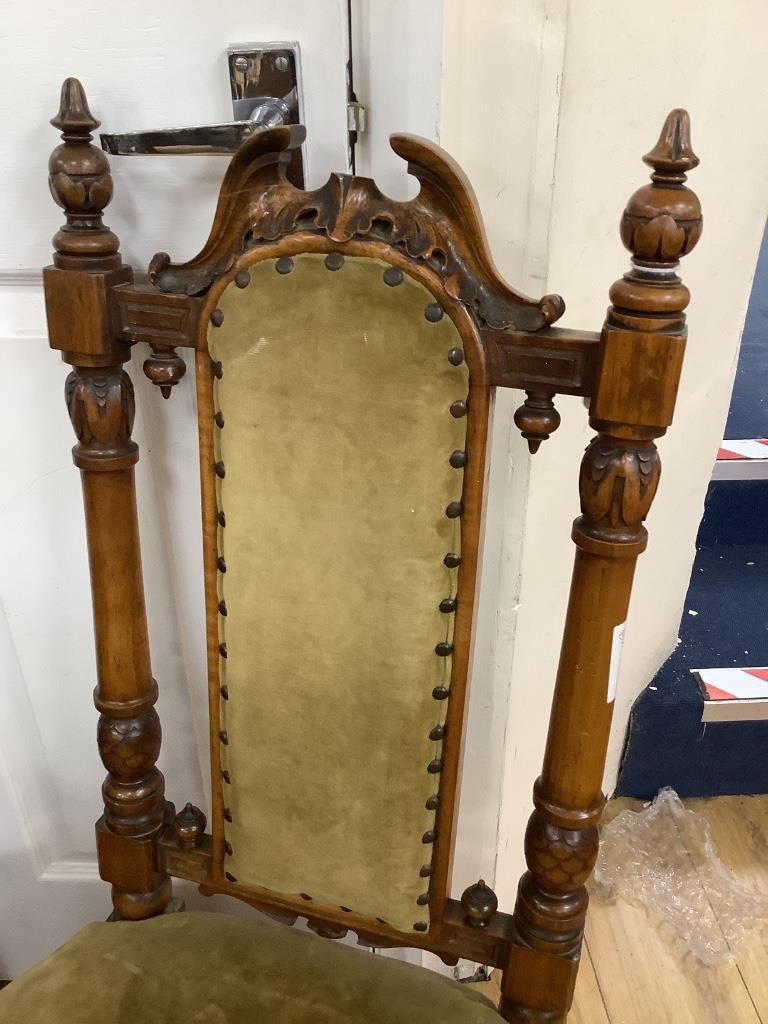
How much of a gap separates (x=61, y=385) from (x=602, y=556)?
0.59 meters

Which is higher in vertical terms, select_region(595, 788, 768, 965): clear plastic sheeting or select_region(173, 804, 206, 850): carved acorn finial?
select_region(173, 804, 206, 850): carved acorn finial

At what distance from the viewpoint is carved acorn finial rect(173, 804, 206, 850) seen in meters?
0.88

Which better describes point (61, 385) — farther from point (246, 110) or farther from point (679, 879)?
point (679, 879)

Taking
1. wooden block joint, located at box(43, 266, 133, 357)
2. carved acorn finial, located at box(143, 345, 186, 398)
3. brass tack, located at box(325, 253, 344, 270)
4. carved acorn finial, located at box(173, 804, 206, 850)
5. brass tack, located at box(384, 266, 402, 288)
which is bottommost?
carved acorn finial, located at box(173, 804, 206, 850)

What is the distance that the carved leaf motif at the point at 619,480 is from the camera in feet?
2.07

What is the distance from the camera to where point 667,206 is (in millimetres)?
552

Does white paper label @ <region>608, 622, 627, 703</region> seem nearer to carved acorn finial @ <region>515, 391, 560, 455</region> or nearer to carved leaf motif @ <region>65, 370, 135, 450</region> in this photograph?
carved acorn finial @ <region>515, 391, 560, 455</region>

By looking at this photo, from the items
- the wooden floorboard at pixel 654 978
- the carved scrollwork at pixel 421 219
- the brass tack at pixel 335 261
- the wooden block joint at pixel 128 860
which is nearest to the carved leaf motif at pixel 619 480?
the carved scrollwork at pixel 421 219

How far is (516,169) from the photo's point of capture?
2.57 feet

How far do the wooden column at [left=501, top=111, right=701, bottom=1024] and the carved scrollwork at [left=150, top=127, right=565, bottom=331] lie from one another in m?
0.07

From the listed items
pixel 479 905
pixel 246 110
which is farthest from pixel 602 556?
pixel 246 110

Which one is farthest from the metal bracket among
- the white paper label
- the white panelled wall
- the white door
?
the white paper label

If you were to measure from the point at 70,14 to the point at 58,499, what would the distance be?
0.48 metres

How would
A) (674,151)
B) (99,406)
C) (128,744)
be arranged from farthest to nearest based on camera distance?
(128,744), (99,406), (674,151)
